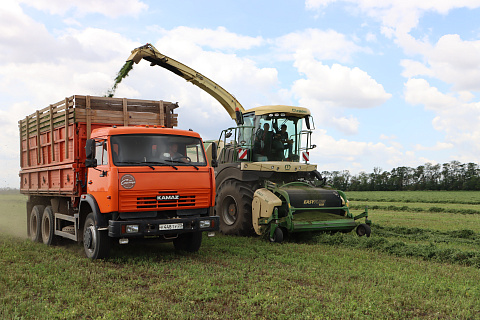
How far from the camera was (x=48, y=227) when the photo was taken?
11133 millimetres

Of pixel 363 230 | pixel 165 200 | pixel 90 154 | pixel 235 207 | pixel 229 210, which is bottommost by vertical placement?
pixel 363 230

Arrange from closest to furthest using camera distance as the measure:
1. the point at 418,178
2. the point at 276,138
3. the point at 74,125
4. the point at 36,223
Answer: the point at 74,125
the point at 36,223
the point at 276,138
the point at 418,178

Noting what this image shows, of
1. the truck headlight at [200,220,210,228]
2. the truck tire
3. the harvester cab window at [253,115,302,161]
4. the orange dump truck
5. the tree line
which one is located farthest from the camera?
the tree line

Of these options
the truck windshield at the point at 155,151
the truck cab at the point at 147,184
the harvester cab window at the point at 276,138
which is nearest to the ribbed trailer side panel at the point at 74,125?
the truck cab at the point at 147,184

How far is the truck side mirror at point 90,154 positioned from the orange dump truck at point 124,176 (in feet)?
0.06

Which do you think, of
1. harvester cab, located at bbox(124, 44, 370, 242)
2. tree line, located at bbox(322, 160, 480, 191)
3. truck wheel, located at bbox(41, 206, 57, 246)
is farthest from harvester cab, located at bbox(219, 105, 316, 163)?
tree line, located at bbox(322, 160, 480, 191)

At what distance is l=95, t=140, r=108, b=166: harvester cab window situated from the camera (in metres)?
8.21

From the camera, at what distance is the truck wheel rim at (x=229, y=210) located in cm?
1193

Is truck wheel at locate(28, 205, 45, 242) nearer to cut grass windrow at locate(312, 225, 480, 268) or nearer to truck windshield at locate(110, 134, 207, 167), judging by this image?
truck windshield at locate(110, 134, 207, 167)

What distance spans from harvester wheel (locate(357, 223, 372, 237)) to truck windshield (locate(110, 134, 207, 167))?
4.63 meters

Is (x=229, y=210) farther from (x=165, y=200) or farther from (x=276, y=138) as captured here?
(x=165, y=200)

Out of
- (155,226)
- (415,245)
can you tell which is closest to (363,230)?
(415,245)

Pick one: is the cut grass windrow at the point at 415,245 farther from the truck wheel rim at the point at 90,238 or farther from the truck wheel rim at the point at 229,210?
the truck wheel rim at the point at 90,238

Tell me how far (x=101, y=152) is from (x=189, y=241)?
2650 mm
